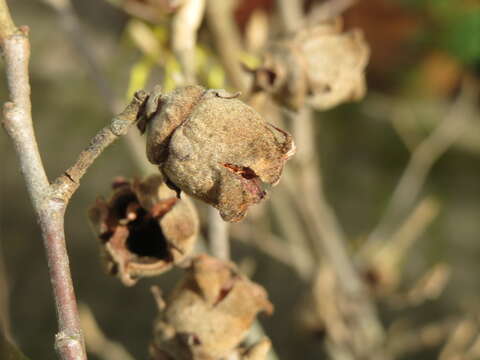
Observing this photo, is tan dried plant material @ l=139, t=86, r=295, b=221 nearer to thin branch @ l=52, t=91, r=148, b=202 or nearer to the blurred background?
thin branch @ l=52, t=91, r=148, b=202

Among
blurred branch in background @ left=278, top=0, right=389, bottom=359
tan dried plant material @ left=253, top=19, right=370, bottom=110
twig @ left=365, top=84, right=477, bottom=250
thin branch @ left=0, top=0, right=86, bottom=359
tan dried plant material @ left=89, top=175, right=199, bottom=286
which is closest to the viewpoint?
thin branch @ left=0, top=0, right=86, bottom=359

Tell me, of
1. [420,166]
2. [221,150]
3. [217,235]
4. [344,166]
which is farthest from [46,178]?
[344,166]

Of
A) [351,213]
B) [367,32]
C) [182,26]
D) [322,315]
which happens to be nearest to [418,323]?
[351,213]

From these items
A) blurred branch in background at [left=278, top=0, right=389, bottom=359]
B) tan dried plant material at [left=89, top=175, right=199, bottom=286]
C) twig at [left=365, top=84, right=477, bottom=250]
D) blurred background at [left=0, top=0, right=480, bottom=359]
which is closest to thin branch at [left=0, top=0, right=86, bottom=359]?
tan dried plant material at [left=89, top=175, right=199, bottom=286]

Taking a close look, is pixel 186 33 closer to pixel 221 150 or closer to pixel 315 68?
pixel 315 68

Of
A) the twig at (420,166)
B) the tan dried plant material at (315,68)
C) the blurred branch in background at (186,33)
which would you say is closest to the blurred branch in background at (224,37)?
the blurred branch in background at (186,33)

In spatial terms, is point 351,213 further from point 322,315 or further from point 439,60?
point 322,315
